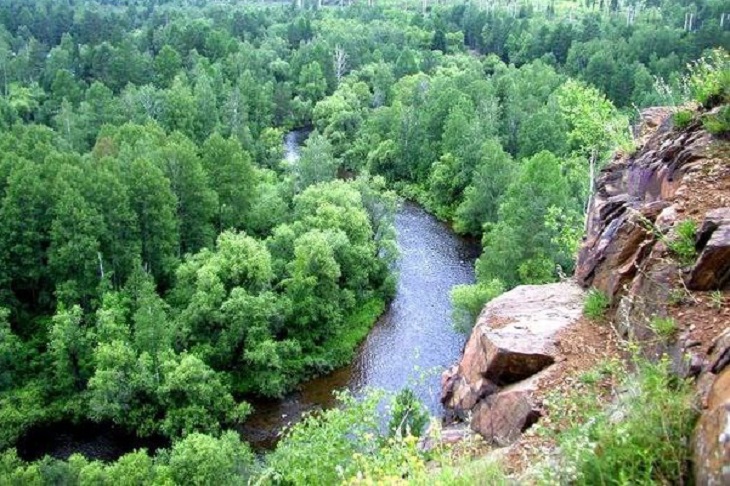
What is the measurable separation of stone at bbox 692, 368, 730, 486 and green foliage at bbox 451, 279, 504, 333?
30.4 metres

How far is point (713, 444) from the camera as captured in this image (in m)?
9.43

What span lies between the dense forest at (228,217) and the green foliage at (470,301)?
8.6 inches

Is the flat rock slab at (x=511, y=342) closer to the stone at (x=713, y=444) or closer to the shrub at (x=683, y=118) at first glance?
the shrub at (x=683, y=118)

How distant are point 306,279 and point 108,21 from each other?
80869mm

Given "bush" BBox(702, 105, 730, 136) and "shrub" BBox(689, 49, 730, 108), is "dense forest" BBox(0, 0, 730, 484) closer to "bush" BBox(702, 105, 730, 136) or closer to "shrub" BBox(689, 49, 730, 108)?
"shrub" BBox(689, 49, 730, 108)

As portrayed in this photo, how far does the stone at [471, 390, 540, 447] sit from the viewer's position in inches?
611

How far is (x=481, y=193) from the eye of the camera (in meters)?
63.3

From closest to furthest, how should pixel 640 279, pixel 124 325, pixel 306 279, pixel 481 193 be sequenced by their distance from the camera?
pixel 640 279, pixel 124 325, pixel 306 279, pixel 481 193

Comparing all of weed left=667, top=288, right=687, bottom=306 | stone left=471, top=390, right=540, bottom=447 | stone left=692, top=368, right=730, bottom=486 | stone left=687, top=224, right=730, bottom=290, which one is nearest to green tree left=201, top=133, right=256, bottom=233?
stone left=471, top=390, right=540, bottom=447

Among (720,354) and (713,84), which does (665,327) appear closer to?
(720,354)

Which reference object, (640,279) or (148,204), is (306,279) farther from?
(640,279)

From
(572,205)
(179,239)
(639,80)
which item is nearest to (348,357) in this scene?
(179,239)

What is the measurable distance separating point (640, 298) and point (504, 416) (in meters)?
3.99

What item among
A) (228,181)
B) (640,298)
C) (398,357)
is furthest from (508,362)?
(228,181)
